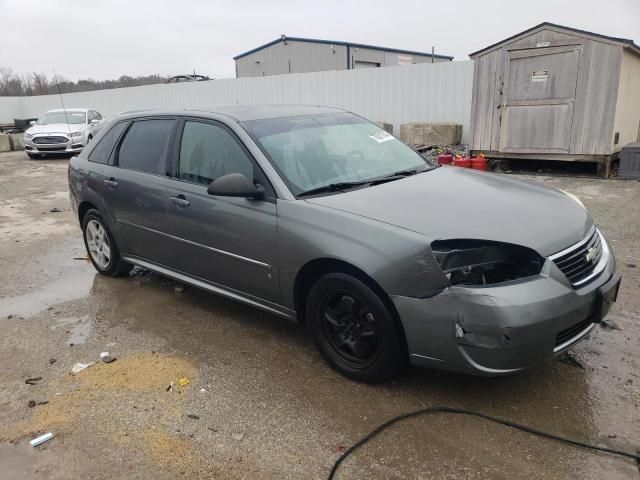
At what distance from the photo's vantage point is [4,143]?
873 inches

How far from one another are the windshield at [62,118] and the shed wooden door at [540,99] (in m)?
15.1

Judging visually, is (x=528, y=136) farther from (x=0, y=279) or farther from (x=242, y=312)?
(x=0, y=279)

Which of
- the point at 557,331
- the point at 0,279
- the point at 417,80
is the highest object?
the point at 417,80

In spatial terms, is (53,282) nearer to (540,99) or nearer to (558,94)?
(540,99)

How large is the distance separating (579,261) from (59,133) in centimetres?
1854

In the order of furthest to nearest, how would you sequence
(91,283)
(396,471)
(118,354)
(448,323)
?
(91,283) → (118,354) → (448,323) → (396,471)

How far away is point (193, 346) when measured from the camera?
393cm

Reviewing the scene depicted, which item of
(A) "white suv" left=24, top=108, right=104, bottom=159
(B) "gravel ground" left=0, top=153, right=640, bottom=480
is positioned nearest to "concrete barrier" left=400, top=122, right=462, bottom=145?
(B) "gravel ground" left=0, top=153, right=640, bottom=480

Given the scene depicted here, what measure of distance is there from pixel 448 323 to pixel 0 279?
5.07 meters

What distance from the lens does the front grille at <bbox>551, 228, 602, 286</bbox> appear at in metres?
2.86

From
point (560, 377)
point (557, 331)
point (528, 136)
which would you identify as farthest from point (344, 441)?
point (528, 136)

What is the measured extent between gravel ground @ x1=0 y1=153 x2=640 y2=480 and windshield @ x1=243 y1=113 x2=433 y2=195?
1.27 meters

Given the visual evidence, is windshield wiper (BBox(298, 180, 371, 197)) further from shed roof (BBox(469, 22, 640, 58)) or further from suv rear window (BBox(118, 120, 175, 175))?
shed roof (BBox(469, 22, 640, 58))

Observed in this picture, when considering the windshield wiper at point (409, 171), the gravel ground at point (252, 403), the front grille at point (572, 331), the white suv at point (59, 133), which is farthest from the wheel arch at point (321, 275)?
the white suv at point (59, 133)
